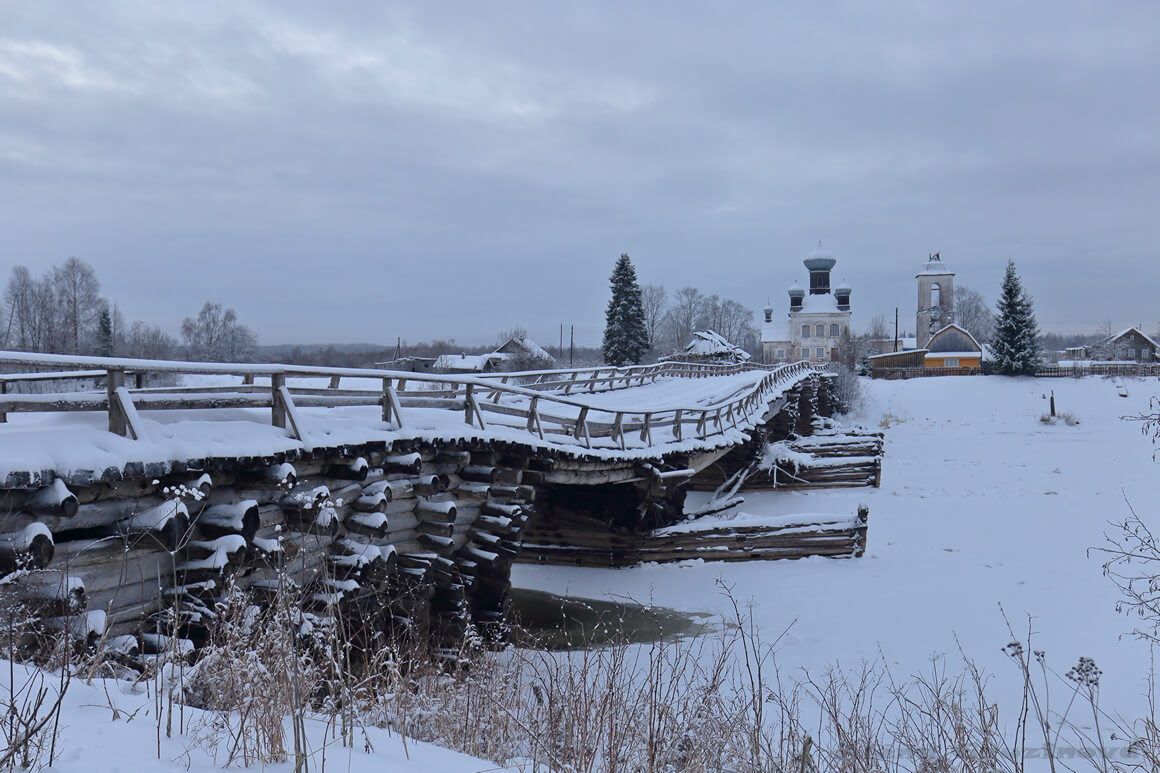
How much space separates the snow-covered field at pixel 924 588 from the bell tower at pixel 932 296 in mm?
76566

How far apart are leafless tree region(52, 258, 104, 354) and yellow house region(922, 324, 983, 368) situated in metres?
72.4

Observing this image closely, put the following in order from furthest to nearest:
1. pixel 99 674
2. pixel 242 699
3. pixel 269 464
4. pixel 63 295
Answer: pixel 63 295
pixel 269 464
pixel 99 674
pixel 242 699

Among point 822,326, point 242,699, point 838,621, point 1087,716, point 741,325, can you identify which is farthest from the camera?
point 741,325

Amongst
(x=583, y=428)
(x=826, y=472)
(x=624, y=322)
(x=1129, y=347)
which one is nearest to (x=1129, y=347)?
(x=1129, y=347)

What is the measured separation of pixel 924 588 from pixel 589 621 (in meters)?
6.40

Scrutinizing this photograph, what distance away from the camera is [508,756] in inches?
204

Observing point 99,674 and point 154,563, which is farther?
point 154,563

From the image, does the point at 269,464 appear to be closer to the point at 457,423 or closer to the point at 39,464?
the point at 39,464

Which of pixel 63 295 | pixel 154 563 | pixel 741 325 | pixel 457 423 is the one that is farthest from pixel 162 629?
pixel 741 325

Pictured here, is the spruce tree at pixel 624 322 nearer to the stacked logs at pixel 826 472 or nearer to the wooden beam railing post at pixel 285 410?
the stacked logs at pixel 826 472

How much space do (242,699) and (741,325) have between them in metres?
146

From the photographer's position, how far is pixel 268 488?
7555 millimetres

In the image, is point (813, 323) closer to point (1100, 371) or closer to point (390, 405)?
point (1100, 371)

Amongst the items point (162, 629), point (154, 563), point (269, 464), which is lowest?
point (162, 629)
